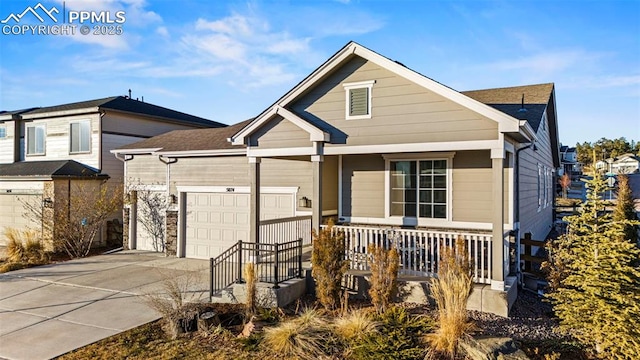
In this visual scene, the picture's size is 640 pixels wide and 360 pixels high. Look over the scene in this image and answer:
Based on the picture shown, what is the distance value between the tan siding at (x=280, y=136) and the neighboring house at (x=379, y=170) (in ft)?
0.08

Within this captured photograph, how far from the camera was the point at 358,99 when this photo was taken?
8.78 meters

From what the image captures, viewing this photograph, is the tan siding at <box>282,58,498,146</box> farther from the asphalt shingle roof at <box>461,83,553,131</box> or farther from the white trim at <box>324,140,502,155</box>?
the asphalt shingle roof at <box>461,83,553,131</box>

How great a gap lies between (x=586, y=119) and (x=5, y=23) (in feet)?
85.6

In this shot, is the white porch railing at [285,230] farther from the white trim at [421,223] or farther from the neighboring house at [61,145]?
the neighboring house at [61,145]

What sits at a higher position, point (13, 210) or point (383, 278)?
point (13, 210)

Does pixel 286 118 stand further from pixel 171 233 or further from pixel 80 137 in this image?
pixel 80 137

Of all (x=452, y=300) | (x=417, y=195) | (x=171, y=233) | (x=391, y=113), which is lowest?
(x=452, y=300)

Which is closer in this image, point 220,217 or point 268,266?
point 268,266

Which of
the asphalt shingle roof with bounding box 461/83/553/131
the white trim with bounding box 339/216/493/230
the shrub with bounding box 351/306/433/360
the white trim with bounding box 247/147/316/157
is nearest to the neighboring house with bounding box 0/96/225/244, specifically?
the white trim with bounding box 247/147/316/157

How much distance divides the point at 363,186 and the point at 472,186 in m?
2.65

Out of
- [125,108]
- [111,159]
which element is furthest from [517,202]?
[125,108]

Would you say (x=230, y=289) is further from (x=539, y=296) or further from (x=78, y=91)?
(x=78, y=91)

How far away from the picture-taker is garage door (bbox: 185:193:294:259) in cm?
1184

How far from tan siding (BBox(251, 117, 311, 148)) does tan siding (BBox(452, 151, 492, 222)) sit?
3561mm
